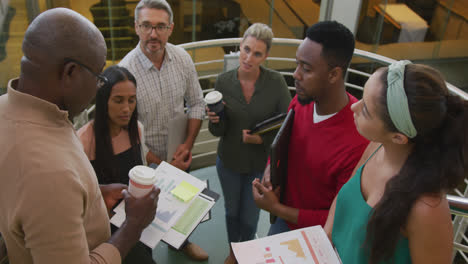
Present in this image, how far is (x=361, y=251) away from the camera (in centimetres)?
133

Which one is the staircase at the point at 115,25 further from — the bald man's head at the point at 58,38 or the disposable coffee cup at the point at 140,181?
the bald man's head at the point at 58,38

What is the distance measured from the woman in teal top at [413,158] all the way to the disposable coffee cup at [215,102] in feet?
3.41

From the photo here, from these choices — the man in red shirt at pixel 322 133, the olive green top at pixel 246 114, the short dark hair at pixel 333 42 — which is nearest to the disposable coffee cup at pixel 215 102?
the olive green top at pixel 246 114

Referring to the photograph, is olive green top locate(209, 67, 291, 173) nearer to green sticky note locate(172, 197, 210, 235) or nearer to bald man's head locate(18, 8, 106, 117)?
green sticky note locate(172, 197, 210, 235)

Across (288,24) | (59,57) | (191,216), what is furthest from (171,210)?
(288,24)

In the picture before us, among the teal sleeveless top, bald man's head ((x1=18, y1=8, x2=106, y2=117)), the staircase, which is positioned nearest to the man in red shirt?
the teal sleeveless top

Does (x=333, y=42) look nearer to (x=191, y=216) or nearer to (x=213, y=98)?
(x=213, y=98)

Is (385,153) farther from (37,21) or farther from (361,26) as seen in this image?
(361,26)

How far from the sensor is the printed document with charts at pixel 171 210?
163cm

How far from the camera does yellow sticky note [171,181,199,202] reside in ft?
5.92

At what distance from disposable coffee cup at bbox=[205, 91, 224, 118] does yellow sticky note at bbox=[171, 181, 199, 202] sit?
1.75 feet

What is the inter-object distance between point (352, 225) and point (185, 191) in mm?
840

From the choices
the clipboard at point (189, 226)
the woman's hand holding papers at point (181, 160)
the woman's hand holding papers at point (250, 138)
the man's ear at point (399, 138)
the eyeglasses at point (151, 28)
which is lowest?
the woman's hand holding papers at point (181, 160)

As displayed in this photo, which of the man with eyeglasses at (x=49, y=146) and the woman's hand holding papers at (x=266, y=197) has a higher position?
the man with eyeglasses at (x=49, y=146)
